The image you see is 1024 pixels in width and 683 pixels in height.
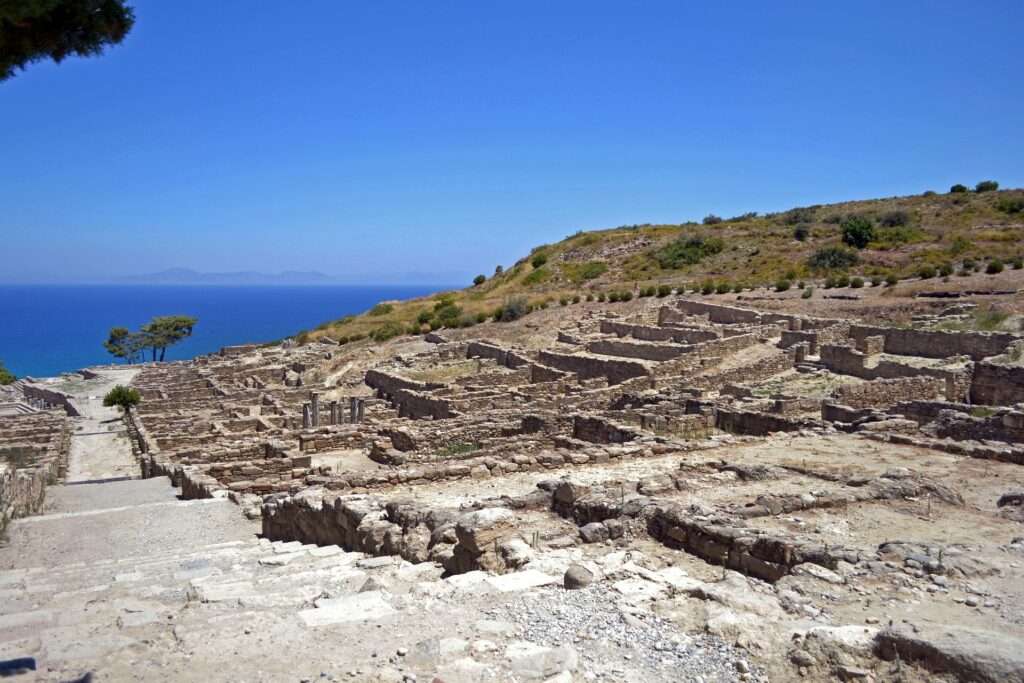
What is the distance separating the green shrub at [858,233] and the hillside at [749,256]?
74 mm

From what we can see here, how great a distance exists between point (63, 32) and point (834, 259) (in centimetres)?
4702

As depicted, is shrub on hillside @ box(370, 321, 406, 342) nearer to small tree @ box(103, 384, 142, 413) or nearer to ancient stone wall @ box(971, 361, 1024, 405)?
small tree @ box(103, 384, 142, 413)

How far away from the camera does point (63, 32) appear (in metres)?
6.64

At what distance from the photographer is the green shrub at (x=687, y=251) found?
58253 mm

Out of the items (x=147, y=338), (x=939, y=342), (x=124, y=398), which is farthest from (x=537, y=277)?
(x=939, y=342)

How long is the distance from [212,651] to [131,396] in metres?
30.9

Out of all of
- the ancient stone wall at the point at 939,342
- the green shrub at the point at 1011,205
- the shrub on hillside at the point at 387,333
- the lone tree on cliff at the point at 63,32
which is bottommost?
the shrub on hillside at the point at 387,333

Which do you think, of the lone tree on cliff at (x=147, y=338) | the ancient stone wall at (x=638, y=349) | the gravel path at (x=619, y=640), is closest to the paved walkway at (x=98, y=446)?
the ancient stone wall at (x=638, y=349)

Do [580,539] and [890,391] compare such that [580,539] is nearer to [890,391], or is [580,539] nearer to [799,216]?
[890,391]

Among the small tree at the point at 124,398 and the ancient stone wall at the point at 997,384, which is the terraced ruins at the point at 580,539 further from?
the small tree at the point at 124,398

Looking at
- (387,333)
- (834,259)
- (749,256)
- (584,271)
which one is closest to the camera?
(387,333)

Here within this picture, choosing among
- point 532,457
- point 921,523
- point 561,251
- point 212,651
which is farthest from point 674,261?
point 212,651

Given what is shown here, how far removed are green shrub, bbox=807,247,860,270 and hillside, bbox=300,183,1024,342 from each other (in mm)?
71

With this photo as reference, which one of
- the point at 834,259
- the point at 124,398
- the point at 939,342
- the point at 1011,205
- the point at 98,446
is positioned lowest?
the point at 98,446
